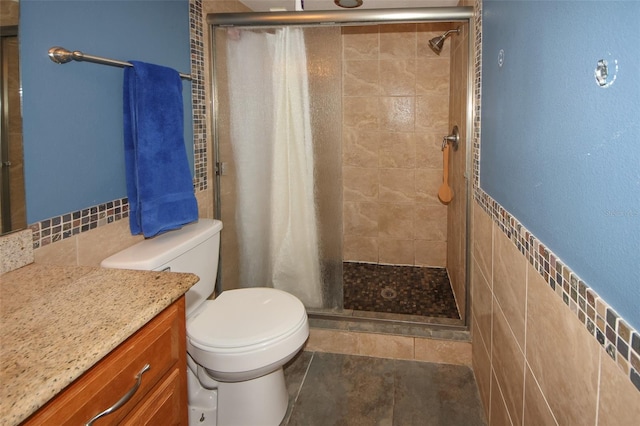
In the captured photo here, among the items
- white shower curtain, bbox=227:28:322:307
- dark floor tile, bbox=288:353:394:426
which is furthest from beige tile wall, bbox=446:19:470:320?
white shower curtain, bbox=227:28:322:307

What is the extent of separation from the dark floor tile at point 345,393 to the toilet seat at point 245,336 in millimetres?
419

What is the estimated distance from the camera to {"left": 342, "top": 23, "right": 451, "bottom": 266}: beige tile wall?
118 inches

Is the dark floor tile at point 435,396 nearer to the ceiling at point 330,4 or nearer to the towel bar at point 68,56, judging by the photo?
the towel bar at point 68,56

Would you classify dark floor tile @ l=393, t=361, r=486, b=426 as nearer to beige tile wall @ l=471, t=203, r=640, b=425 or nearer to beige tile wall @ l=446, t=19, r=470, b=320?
beige tile wall @ l=471, t=203, r=640, b=425

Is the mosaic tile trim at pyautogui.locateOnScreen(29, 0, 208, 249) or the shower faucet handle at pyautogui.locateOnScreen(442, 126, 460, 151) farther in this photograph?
the shower faucet handle at pyautogui.locateOnScreen(442, 126, 460, 151)

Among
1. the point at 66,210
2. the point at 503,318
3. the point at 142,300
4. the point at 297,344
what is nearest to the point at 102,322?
the point at 142,300

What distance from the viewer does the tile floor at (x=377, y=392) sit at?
171 cm

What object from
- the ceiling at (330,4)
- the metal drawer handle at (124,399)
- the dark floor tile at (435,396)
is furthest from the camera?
the ceiling at (330,4)

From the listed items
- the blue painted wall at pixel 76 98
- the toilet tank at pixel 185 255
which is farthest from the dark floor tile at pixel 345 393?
the blue painted wall at pixel 76 98

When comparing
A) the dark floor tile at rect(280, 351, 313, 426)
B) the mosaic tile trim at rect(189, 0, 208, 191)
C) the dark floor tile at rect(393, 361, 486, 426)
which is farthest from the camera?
the mosaic tile trim at rect(189, 0, 208, 191)

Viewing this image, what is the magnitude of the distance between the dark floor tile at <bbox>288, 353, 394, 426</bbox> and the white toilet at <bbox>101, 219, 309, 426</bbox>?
152 millimetres

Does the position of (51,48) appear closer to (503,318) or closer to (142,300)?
(142,300)

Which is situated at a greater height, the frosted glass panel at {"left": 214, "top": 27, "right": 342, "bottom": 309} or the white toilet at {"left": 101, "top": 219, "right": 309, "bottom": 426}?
the frosted glass panel at {"left": 214, "top": 27, "right": 342, "bottom": 309}

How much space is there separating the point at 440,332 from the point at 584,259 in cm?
144
